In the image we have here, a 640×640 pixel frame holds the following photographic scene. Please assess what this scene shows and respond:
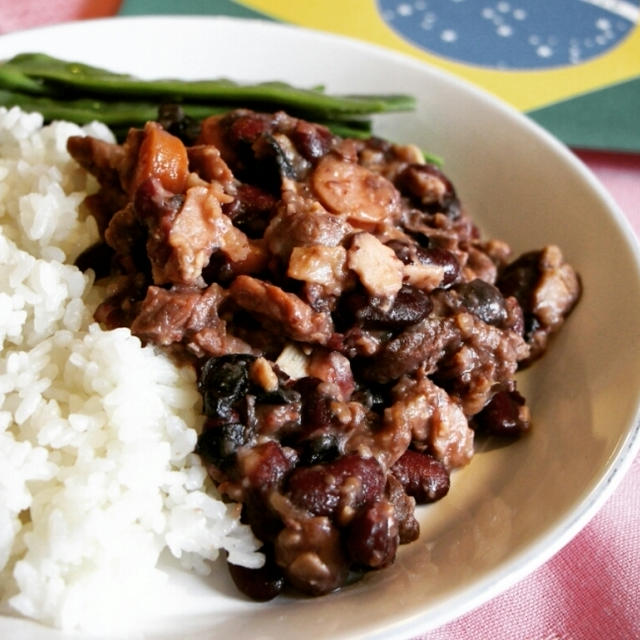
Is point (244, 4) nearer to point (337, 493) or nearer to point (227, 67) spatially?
point (227, 67)

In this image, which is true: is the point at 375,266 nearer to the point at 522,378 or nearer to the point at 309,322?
the point at 309,322

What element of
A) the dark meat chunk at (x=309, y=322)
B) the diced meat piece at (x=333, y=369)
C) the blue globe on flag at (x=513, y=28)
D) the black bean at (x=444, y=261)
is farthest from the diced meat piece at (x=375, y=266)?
the blue globe on flag at (x=513, y=28)

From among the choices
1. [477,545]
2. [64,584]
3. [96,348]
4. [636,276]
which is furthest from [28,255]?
[636,276]

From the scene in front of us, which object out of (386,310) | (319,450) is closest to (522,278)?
(386,310)

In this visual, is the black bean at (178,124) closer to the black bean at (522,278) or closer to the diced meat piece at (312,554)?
the black bean at (522,278)

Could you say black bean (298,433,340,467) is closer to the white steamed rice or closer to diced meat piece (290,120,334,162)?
the white steamed rice
